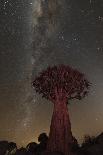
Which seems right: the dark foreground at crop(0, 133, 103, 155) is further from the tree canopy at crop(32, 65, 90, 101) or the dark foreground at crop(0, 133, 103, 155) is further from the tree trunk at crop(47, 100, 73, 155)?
the tree canopy at crop(32, 65, 90, 101)

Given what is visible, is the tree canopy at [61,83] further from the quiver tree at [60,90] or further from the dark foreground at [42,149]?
the dark foreground at [42,149]

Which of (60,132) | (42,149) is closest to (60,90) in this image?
(60,132)

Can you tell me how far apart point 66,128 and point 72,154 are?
1.69 m

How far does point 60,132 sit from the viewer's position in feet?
62.5

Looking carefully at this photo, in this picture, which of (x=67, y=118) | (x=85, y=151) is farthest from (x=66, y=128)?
(x=85, y=151)

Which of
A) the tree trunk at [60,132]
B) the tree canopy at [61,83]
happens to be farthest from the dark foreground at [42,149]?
the tree canopy at [61,83]

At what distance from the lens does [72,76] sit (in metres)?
19.7

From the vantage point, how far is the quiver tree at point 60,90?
753 inches

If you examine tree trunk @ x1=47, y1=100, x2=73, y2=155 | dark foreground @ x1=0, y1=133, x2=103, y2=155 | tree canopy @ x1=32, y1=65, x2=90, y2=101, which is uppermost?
tree canopy @ x1=32, y1=65, x2=90, y2=101

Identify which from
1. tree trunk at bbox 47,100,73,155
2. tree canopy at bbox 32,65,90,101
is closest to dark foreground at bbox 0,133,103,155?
tree trunk at bbox 47,100,73,155

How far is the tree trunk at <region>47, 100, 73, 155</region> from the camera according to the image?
18609 mm

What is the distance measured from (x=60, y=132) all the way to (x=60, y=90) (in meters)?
2.61

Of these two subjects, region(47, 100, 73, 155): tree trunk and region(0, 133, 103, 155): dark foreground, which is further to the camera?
region(47, 100, 73, 155): tree trunk

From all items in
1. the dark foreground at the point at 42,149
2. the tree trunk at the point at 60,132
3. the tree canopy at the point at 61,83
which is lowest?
the dark foreground at the point at 42,149
